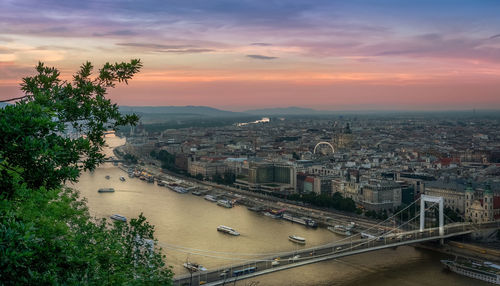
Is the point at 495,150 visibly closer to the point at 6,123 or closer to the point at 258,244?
the point at 258,244

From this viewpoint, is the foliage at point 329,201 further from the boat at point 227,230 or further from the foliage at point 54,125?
the foliage at point 54,125

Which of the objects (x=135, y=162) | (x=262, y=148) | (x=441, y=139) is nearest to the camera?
(x=135, y=162)

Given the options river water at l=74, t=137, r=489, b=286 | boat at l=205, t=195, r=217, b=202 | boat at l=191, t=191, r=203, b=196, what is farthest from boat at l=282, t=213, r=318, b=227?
boat at l=191, t=191, r=203, b=196

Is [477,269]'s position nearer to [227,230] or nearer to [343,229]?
[343,229]

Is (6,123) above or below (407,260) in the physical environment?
above

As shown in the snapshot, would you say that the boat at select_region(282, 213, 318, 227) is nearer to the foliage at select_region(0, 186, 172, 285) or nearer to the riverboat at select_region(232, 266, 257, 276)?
the riverboat at select_region(232, 266, 257, 276)

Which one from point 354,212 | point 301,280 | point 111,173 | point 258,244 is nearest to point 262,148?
point 111,173
